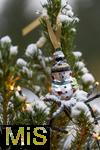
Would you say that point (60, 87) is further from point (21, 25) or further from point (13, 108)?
point (21, 25)

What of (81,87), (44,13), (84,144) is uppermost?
(44,13)

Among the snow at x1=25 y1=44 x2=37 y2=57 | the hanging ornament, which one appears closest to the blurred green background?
the snow at x1=25 y1=44 x2=37 y2=57

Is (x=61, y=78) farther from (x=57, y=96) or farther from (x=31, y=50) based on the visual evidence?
(x=31, y=50)

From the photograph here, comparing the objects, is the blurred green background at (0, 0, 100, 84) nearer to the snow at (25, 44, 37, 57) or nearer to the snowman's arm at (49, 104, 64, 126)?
the snow at (25, 44, 37, 57)

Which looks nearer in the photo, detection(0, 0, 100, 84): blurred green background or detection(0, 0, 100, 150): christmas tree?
detection(0, 0, 100, 150): christmas tree

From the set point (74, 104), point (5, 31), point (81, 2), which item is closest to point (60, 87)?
point (74, 104)

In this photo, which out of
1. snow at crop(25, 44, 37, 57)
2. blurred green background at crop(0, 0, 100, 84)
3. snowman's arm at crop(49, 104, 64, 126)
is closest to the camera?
snowman's arm at crop(49, 104, 64, 126)
